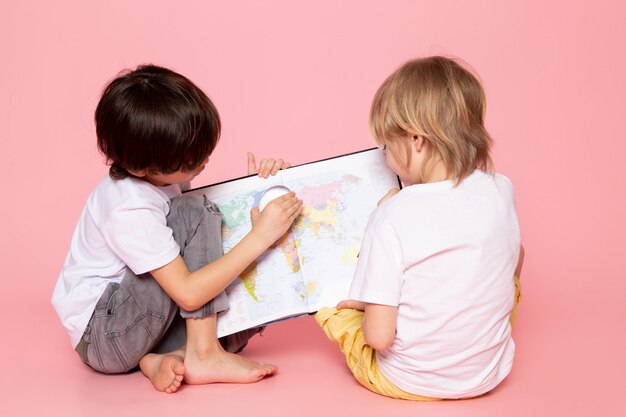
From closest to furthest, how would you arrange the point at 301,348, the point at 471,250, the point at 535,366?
the point at 471,250 < the point at 535,366 < the point at 301,348

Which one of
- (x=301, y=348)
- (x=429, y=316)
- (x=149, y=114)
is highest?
(x=149, y=114)

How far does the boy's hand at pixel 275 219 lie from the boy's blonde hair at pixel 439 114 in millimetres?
368

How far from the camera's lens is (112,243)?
1988mm

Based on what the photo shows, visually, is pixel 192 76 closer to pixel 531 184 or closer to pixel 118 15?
pixel 118 15

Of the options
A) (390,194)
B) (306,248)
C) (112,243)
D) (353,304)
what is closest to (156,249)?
(112,243)

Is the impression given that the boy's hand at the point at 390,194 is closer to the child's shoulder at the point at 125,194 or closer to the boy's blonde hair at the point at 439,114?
the boy's blonde hair at the point at 439,114

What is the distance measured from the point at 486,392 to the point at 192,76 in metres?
1.88

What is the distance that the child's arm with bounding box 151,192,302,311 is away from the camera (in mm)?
1958

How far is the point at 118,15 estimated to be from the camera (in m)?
3.22

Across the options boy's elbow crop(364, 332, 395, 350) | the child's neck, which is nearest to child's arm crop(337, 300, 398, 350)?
boy's elbow crop(364, 332, 395, 350)

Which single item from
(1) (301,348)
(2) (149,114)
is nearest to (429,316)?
(1) (301,348)

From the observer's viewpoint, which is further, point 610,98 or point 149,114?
point 610,98

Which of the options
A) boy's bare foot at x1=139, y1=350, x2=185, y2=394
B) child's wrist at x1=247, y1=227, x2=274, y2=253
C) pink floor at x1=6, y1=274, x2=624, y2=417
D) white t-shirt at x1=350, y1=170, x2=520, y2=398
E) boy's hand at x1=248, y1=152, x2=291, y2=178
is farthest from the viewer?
boy's hand at x1=248, y1=152, x2=291, y2=178

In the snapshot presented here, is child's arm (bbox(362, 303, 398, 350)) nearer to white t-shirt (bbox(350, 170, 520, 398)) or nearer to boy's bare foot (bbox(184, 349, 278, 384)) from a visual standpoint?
white t-shirt (bbox(350, 170, 520, 398))
